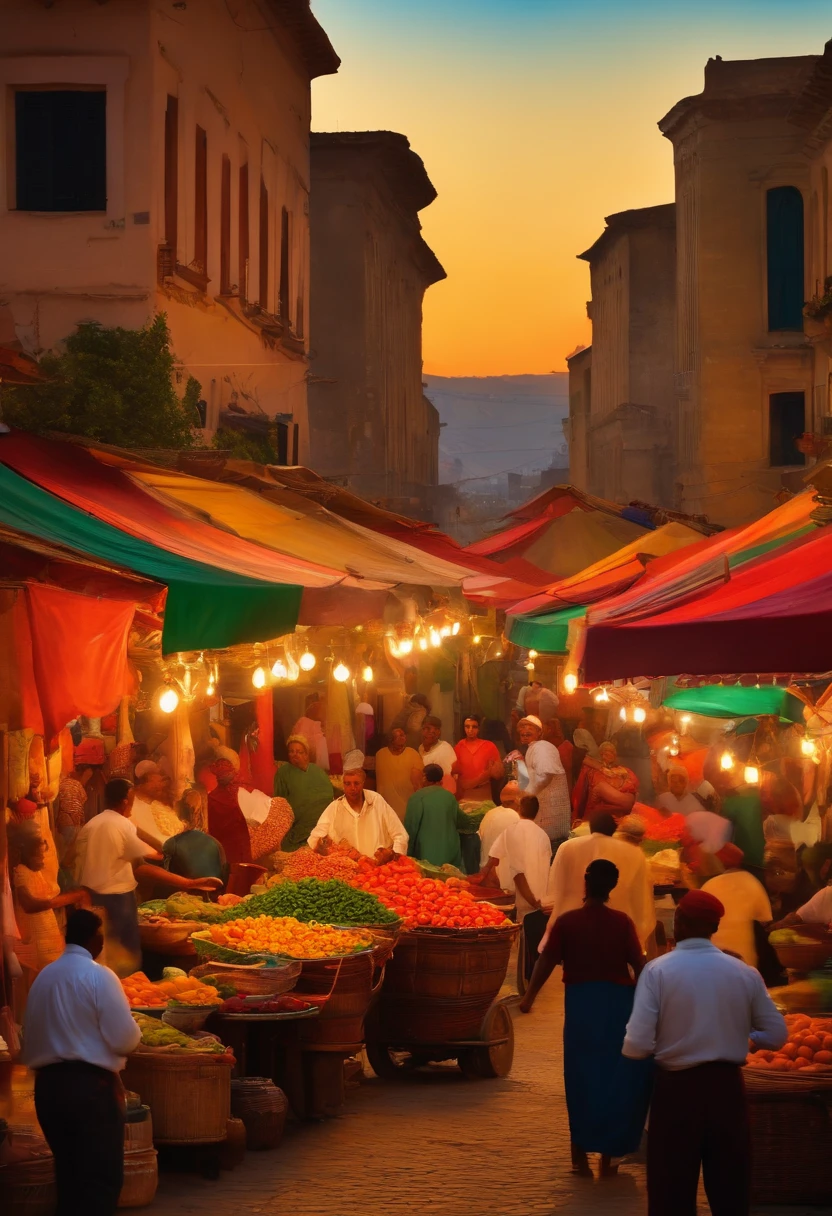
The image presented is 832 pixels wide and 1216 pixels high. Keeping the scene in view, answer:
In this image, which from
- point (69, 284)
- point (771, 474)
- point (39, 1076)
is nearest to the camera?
point (39, 1076)

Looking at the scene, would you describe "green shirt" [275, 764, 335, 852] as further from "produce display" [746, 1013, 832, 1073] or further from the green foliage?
"produce display" [746, 1013, 832, 1073]

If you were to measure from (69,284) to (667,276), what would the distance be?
32.3 metres

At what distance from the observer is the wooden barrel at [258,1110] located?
30.9 feet

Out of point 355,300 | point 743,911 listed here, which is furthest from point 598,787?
point 355,300

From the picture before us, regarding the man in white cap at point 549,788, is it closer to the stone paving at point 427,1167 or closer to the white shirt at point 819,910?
the stone paving at point 427,1167

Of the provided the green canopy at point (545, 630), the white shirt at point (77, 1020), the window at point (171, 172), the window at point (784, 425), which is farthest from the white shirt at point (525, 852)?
the window at point (784, 425)

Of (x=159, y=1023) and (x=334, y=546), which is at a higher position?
(x=334, y=546)

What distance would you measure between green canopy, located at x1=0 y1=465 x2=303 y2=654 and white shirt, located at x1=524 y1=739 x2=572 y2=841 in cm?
639

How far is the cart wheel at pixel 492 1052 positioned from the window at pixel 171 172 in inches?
435

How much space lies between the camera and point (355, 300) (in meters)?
38.4

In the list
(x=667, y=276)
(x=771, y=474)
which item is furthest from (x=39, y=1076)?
(x=667, y=276)

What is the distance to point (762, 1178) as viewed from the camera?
8.32 m

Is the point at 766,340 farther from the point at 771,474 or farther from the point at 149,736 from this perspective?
the point at 149,736

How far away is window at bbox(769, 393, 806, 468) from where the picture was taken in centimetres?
4059
